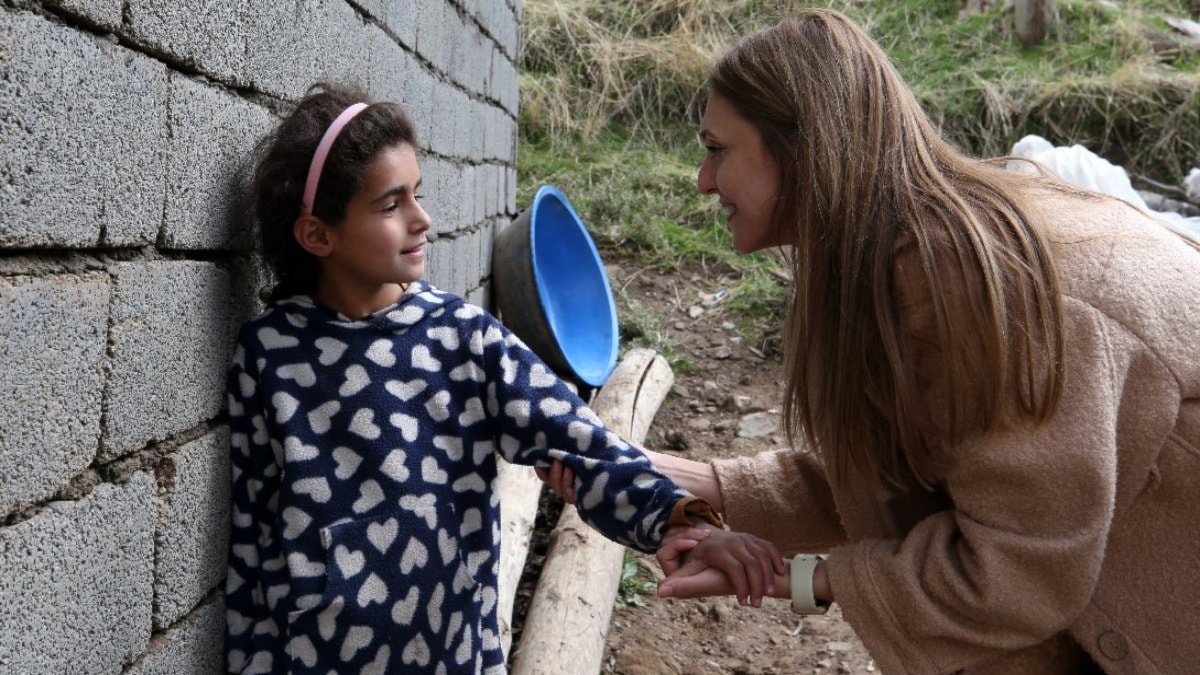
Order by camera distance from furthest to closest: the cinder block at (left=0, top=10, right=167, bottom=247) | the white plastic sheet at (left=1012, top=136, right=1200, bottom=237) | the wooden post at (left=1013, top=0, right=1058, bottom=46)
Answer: the wooden post at (left=1013, top=0, right=1058, bottom=46), the white plastic sheet at (left=1012, top=136, right=1200, bottom=237), the cinder block at (left=0, top=10, right=167, bottom=247)

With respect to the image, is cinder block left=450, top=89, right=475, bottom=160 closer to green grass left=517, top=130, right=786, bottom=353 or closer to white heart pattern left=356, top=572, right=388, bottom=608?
green grass left=517, top=130, right=786, bottom=353

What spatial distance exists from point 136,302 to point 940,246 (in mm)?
1257

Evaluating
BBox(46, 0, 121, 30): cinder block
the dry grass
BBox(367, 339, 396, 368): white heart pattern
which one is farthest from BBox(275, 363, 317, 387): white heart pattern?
the dry grass

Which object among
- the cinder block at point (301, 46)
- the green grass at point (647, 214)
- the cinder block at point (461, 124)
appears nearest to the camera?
the cinder block at point (301, 46)

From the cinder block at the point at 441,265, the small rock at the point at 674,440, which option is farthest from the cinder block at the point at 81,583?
the small rock at the point at 674,440

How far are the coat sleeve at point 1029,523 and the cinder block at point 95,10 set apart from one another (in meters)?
1.44

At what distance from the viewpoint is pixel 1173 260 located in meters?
1.99

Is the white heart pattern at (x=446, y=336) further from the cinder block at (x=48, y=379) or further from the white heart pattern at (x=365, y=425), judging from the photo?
the cinder block at (x=48, y=379)

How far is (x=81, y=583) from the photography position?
1660 millimetres

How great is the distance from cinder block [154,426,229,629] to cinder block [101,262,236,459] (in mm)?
60

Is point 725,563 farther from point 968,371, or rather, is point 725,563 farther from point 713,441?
point 713,441

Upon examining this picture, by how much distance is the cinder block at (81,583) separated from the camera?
1487 millimetres

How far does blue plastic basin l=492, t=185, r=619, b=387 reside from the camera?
5352 millimetres

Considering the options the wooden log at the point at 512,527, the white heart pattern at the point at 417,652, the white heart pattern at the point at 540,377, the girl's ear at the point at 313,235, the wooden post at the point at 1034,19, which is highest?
the wooden post at the point at 1034,19
